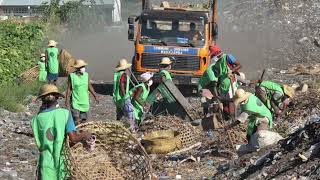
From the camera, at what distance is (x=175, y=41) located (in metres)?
19.6

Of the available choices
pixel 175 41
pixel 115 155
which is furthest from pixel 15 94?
pixel 115 155

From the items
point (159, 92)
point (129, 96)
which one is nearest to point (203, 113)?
point (159, 92)

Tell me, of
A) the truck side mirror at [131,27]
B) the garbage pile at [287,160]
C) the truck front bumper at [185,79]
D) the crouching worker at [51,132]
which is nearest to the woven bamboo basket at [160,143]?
the garbage pile at [287,160]

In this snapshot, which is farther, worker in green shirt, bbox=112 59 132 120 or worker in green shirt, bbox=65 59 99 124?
worker in green shirt, bbox=112 59 132 120

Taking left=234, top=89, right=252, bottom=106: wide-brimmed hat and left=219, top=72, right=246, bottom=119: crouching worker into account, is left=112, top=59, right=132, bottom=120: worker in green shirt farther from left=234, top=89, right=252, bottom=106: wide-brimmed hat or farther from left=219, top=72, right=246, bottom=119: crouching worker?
left=234, top=89, right=252, bottom=106: wide-brimmed hat

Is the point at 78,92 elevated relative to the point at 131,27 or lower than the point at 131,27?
lower

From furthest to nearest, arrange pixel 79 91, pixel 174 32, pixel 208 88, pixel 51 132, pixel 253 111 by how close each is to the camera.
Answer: pixel 174 32 < pixel 208 88 < pixel 79 91 < pixel 253 111 < pixel 51 132

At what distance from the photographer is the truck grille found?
19375 millimetres

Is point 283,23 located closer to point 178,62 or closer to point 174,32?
point 174,32

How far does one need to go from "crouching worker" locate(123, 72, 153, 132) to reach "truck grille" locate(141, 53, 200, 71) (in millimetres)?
6778

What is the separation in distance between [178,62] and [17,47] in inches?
278

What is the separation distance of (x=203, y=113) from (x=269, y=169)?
5393mm

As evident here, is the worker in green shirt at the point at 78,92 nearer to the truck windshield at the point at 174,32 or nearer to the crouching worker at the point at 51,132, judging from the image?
the crouching worker at the point at 51,132

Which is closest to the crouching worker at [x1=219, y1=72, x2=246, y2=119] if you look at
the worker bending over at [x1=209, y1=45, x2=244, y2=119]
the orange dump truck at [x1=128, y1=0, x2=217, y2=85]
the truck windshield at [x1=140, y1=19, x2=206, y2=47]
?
the worker bending over at [x1=209, y1=45, x2=244, y2=119]
